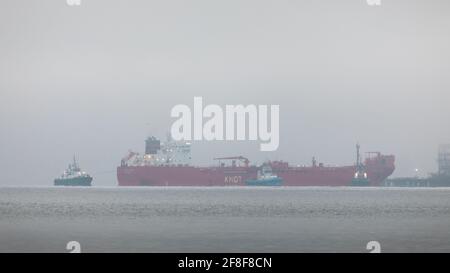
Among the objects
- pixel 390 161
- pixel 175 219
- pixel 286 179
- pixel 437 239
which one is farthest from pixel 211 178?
pixel 437 239

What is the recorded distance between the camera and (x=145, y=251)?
2053 cm

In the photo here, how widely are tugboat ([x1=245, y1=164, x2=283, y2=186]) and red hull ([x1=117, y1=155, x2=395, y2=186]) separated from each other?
0.61 m

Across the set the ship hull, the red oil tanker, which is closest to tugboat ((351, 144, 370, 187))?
the red oil tanker

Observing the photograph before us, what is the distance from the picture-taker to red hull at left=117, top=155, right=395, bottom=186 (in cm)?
8519

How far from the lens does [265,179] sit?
88500 mm

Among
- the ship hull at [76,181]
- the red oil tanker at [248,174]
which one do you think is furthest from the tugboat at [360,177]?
the ship hull at [76,181]

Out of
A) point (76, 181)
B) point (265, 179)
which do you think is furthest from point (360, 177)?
point (76, 181)

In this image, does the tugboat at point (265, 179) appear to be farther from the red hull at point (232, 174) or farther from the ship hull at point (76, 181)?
the ship hull at point (76, 181)

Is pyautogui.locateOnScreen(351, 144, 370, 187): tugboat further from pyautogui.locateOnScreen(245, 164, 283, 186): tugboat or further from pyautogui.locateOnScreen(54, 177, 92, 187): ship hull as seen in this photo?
pyautogui.locateOnScreen(54, 177, 92, 187): ship hull

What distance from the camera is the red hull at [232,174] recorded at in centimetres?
8519

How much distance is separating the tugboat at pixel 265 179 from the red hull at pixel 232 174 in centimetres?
61

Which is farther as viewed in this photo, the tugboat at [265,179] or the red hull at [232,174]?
the tugboat at [265,179]
